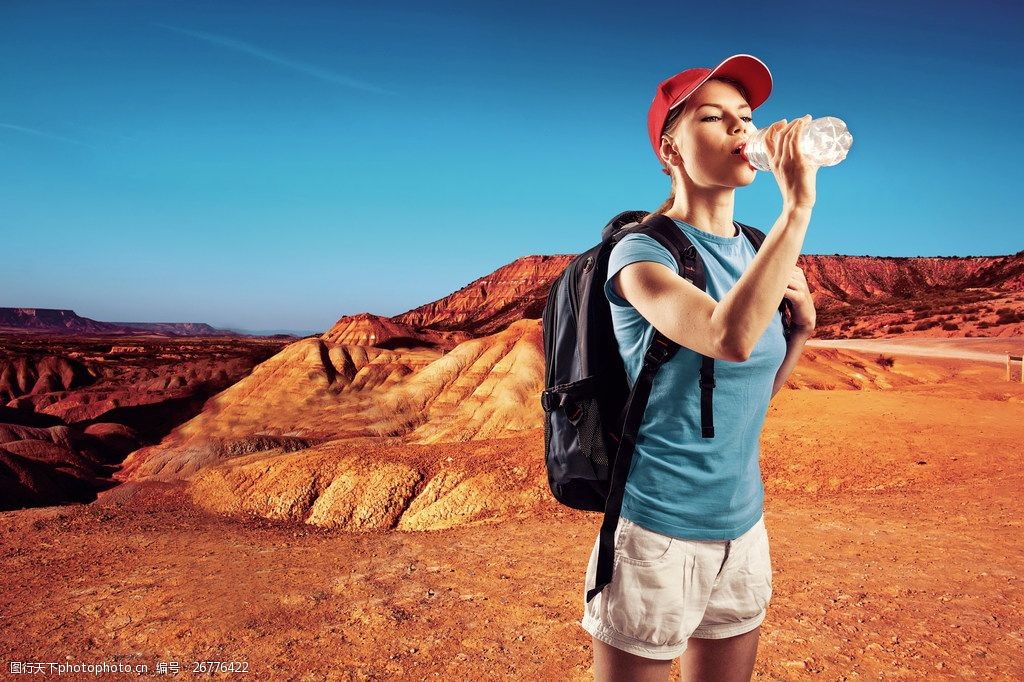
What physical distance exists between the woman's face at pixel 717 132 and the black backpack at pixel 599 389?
0.61 feet

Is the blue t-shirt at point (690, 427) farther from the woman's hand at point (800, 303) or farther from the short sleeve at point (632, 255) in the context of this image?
the woman's hand at point (800, 303)

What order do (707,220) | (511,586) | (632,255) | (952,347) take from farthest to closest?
(952,347), (511,586), (707,220), (632,255)

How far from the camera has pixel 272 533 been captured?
9758 millimetres

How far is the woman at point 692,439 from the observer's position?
58.9 inches

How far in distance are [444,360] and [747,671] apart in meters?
32.7

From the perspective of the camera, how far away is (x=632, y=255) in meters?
1.43

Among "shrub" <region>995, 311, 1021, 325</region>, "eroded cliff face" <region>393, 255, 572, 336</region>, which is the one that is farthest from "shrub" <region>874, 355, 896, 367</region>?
"eroded cliff face" <region>393, 255, 572, 336</region>

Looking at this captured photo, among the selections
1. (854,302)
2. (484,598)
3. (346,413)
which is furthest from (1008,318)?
(854,302)

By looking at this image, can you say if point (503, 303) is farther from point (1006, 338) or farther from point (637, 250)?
point (637, 250)

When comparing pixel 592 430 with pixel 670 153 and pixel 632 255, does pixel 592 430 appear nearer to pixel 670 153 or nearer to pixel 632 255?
pixel 632 255

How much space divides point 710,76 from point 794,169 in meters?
0.39

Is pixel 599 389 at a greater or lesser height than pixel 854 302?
lesser

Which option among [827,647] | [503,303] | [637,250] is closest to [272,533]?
[827,647]

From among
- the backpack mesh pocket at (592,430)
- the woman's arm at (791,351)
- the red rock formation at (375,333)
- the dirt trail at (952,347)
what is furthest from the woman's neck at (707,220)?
the red rock formation at (375,333)
